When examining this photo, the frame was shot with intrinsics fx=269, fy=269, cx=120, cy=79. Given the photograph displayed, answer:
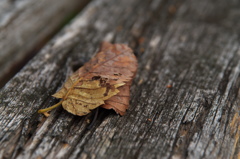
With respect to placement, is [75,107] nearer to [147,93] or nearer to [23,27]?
[147,93]

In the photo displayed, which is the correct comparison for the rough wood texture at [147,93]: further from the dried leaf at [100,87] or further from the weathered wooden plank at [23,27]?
the weathered wooden plank at [23,27]

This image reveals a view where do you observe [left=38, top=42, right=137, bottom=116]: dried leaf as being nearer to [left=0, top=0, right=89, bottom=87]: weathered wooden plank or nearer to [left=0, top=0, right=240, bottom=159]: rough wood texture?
[left=0, top=0, right=240, bottom=159]: rough wood texture

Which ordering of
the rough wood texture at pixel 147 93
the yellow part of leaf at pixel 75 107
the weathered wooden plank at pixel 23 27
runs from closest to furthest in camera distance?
the rough wood texture at pixel 147 93
the yellow part of leaf at pixel 75 107
the weathered wooden plank at pixel 23 27

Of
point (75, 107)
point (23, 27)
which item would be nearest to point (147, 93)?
point (75, 107)

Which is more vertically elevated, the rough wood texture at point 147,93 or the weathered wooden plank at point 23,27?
the weathered wooden plank at point 23,27

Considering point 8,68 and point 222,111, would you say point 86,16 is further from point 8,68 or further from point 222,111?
point 222,111

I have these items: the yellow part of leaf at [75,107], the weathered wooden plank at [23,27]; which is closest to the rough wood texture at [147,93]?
the yellow part of leaf at [75,107]
